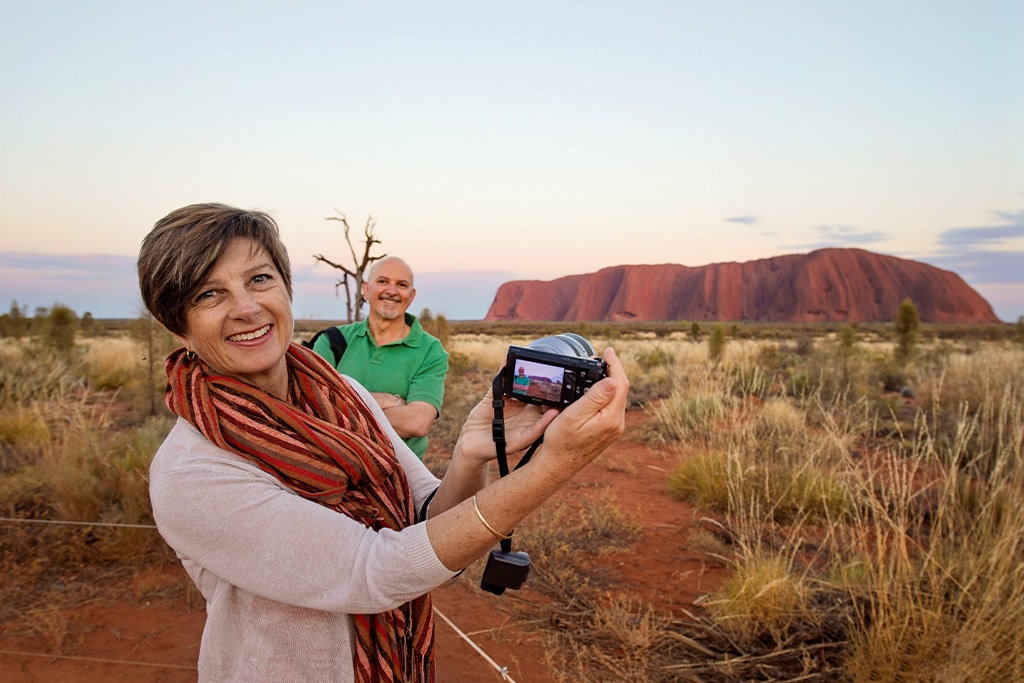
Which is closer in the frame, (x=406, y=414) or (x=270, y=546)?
(x=270, y=546)

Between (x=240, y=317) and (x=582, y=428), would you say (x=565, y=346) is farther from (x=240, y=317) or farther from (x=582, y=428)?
(x=240, y=317)

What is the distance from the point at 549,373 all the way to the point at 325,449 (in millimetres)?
514

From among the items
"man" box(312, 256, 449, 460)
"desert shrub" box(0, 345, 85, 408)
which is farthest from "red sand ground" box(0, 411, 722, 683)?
"desert shrub" box(0, 345, 85, 408)

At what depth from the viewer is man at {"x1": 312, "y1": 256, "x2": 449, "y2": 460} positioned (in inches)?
143

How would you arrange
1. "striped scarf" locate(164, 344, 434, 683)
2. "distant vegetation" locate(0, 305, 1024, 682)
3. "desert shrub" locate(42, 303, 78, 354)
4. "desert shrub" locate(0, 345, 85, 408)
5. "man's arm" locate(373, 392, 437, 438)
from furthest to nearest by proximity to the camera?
"desert shrub" locate(42, 303, 78, 354) < "desert shrub" locate(0, 345, 85, 408) < "man's arm" locate(373, 392, 437, 438) < "distant vegetation" locate(0, 305, 1024, 682) < "striped scarf" locate(164, 344, 434, 683)

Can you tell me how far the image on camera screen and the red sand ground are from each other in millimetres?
2731

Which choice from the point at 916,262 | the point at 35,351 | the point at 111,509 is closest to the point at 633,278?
the point at 916,262

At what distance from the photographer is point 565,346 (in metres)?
1.60

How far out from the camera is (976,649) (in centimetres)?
308

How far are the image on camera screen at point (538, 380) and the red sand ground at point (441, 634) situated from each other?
8.96ft

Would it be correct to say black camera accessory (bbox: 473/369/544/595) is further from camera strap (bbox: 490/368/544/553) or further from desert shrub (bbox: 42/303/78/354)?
desert shrub (bbox: 42/303/78/354)

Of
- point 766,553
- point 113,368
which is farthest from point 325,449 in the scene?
point 113,368

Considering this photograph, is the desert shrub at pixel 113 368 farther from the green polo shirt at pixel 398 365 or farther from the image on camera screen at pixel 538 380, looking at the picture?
the image on camera screen at pixel 538 380

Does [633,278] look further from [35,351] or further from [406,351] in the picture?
[406,351]
